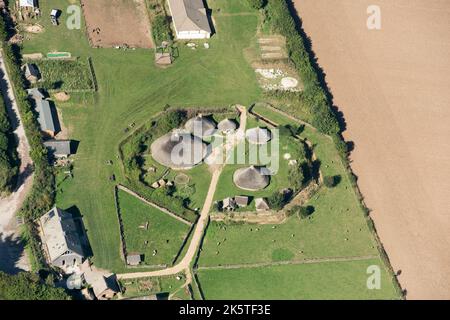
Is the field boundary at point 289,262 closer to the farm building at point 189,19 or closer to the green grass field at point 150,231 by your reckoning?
the green grass field at point 150,231

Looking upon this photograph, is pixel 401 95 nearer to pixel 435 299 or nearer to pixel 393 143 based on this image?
pixel 393 143

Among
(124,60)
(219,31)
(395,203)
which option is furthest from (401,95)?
(124,60)

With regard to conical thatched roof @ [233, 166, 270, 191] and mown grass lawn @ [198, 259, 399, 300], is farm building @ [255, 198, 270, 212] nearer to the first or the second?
conical thatched roof @ [233, 166, 270, 191]

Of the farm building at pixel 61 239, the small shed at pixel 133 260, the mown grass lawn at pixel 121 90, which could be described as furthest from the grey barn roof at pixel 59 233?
the small shed at pixel 133 260
